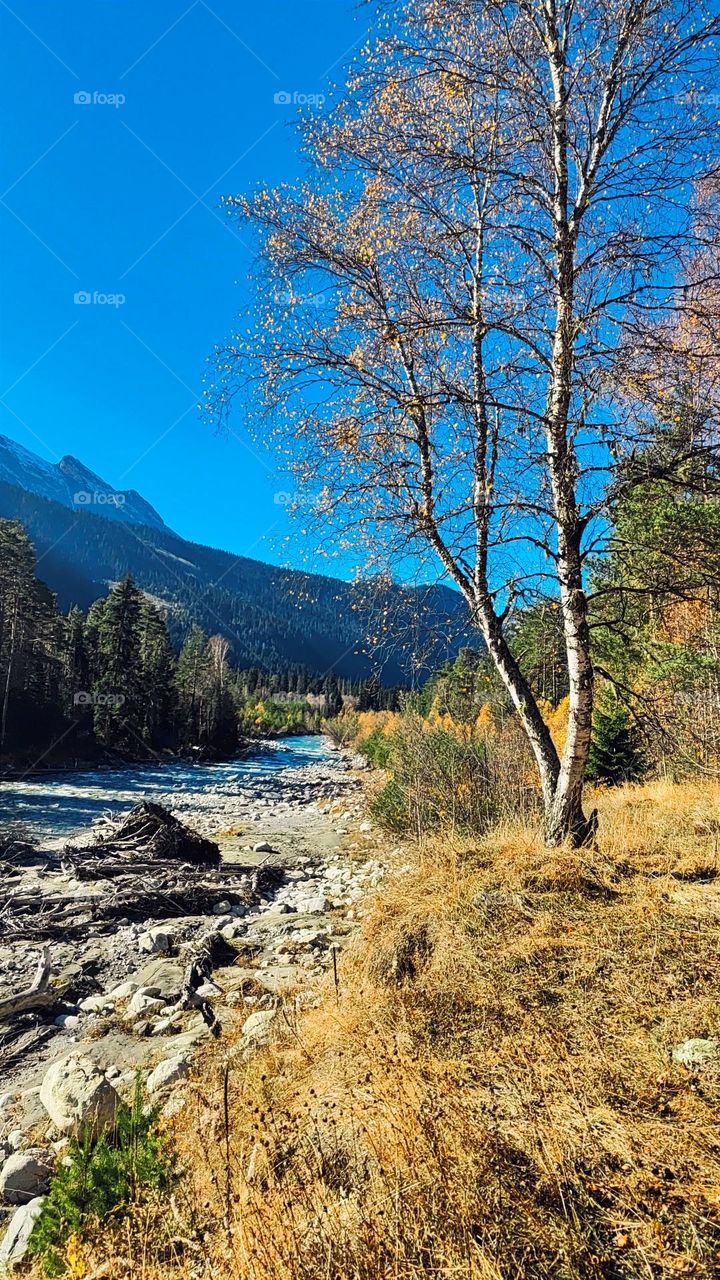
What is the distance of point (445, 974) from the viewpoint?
13.2 ft

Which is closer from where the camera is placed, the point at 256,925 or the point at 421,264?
the point at 421,264

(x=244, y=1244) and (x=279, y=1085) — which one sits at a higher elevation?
(x=244, y=1244)

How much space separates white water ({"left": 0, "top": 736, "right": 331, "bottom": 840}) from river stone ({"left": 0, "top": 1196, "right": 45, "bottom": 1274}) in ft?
44.1

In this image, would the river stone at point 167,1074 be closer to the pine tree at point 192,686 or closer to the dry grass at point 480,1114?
the dry grass at point 480,1114

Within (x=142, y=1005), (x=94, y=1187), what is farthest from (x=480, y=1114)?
(x=142, y=1005)

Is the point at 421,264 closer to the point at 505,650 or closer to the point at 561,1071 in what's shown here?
the point at 505,650

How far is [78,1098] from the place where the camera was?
12.4 ft

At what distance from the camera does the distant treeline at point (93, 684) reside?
36344 millimetres

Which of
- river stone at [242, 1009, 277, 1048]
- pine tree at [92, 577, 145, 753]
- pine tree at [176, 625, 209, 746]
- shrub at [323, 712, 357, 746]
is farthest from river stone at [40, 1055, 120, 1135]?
shrub at [323, 712, 357, 746]

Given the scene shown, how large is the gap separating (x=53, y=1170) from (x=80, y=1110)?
11.7 inches

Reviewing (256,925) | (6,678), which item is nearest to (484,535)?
(256,925)

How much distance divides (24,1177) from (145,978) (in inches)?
119

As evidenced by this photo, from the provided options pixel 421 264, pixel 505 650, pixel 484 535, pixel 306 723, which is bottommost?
pixel 306 723

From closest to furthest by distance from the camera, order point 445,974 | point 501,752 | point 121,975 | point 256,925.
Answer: point 445,974, point 121,975, point 256,925, point 501,752
